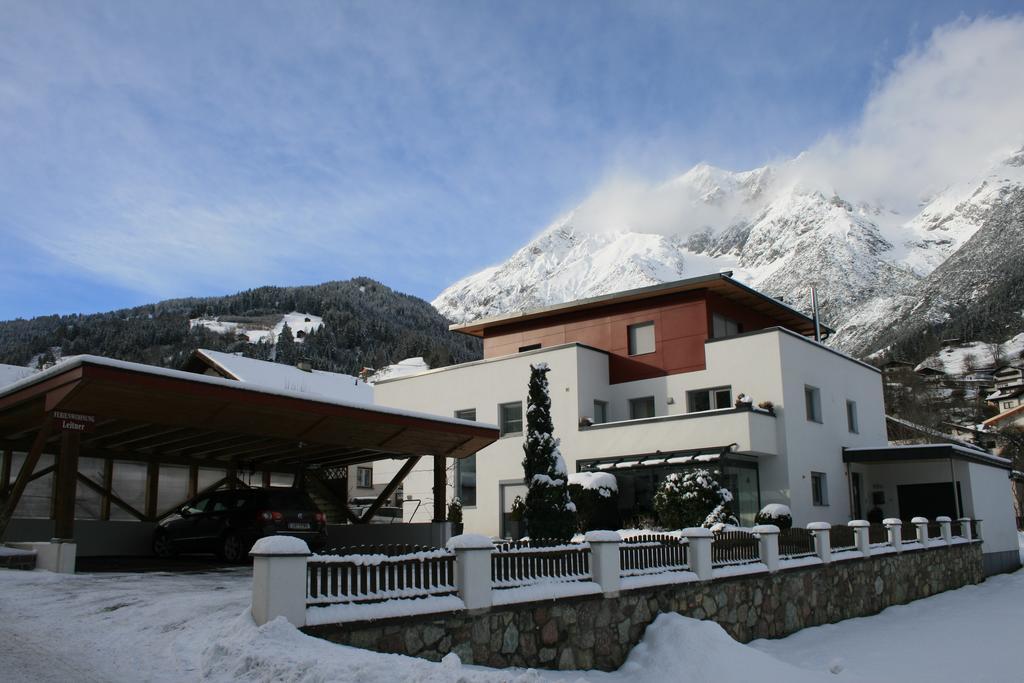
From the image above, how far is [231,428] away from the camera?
46.6ft

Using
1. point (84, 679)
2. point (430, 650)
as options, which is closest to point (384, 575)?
Result: point (430, 650)

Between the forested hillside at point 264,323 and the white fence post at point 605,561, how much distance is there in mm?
78357

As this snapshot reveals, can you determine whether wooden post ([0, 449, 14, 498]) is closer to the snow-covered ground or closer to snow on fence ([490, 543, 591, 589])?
the snow-covered ground

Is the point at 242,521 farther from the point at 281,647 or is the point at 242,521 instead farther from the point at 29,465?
the point at 281,647

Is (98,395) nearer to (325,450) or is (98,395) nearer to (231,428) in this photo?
(231,428)

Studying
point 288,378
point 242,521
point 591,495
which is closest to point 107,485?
point 242,521

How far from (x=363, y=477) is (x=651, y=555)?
97.1 feet

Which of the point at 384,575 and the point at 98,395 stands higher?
the point at 98,395

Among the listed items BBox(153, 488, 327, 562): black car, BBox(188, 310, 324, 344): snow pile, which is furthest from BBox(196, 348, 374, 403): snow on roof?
BBox(188, 310, 324, 344): snow pile

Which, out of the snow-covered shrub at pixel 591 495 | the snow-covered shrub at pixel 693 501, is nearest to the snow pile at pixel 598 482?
the snow-covered shrub at pixel 591 495

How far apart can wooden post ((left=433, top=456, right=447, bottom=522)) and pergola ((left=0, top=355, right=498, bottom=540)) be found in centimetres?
3

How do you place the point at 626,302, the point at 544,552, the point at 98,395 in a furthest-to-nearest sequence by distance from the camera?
the point at 626,302 < the point at 98,395 < the point at 544,552

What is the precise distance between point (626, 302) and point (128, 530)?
18146 mm

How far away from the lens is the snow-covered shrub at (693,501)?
22516 mm
